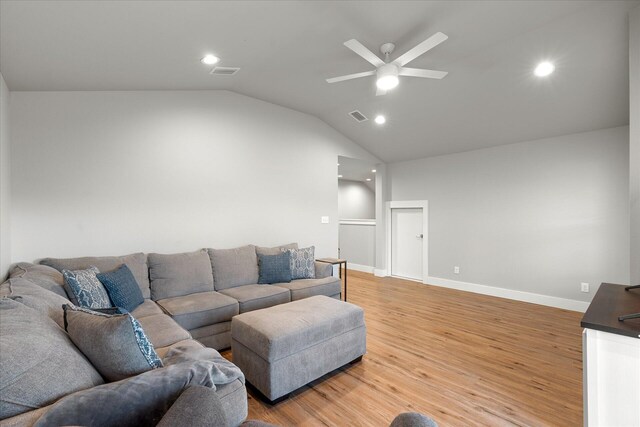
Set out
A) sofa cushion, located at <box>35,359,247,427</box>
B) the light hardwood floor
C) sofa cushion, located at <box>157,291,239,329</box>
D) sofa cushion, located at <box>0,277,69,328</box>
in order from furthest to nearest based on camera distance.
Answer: sofa cushion, located at <box>157,291,239,329</box>, the light hardwood floor, sofa cushion, located at <box>0,277,69,328</box>, sofa cushion, located at <box>35,359,247,427</box>

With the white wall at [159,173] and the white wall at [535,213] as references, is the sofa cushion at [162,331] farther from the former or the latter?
the white wall at [535,213]

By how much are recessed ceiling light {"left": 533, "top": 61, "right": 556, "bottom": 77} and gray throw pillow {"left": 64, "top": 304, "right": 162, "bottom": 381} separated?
13.2 feet

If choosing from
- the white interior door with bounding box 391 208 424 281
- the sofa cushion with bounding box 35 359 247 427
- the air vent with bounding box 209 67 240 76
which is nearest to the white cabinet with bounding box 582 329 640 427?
the sofa cushion with bounding box 35 359 247 427

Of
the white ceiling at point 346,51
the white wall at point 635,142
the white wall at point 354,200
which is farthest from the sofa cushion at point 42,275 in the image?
the white wall at point 354,200

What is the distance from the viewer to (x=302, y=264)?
4.06 m

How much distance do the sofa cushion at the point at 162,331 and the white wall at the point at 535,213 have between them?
4549mm

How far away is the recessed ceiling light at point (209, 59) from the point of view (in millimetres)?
2789

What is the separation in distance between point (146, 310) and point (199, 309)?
44 cm

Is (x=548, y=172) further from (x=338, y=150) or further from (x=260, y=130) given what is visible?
(x=260, y=130)

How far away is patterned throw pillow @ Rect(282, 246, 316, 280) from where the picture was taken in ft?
13.1

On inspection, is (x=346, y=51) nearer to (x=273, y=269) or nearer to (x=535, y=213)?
(x=273, y=269)

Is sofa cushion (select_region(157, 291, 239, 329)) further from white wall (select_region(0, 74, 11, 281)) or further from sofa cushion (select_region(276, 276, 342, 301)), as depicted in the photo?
white wall (select_region(0, 74, 11, 281))

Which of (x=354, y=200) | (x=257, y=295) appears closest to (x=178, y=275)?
(x=257, y=295)

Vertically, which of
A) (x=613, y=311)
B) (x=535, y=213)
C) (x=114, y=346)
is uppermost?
(x=535, y=213)
